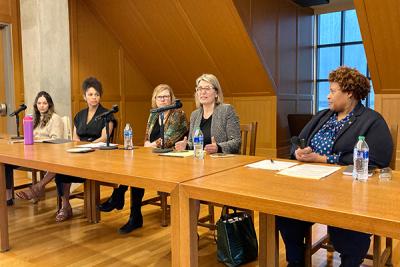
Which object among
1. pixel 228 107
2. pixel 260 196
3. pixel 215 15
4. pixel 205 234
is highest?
pixel 215 15

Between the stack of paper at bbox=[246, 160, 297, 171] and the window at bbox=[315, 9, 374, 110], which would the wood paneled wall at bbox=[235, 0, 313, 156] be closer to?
the window at bbox=[315, 9, 374, 110]

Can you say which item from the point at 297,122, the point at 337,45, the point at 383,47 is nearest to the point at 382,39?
the point at 383,47

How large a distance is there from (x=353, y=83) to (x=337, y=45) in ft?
18.4

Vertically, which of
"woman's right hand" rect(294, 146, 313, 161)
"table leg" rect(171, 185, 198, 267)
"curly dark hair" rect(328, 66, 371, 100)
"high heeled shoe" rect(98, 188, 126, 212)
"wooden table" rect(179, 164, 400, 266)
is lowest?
"high heeled shoe" rect(98, 188, 126, 212)

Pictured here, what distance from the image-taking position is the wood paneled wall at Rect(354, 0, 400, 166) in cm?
433

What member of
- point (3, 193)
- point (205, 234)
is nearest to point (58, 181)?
point (3, 193)

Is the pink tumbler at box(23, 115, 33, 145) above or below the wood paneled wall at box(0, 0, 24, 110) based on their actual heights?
below

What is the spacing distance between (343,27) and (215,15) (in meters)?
3.05

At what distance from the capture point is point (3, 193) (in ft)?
8.36

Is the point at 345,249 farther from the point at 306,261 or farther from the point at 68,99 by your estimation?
the point at 68,99

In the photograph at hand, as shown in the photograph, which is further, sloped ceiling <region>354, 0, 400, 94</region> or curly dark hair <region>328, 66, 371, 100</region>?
sloped ceiling <region>354, 0, 400, 94</region>

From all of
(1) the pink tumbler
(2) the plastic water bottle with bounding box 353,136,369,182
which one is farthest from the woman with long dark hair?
(2) the plastic water bottle with bounding box 353,136,369,182

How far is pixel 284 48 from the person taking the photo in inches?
252

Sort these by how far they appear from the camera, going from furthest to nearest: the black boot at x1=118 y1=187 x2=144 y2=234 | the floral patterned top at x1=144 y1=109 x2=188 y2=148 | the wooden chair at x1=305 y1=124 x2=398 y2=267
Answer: the floral patterned top at x1=144 y1=109 x2=188 y2=148 < the black boot at x1=118 y1=187 x2=144 y2=234 < the wooden chair at x1=305 y1=124 x2=398 y2=267
